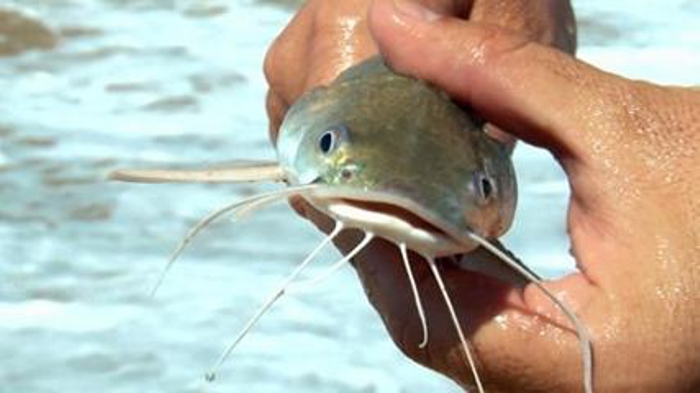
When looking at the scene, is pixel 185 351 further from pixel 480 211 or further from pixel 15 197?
pixel 480 211

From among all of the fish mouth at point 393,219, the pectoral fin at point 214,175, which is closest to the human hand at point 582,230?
the pectoral fin at point 214,175

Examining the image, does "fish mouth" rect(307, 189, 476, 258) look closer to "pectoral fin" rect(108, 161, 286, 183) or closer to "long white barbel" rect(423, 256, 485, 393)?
"long white barbel" rect(423, 256, 485, 393)

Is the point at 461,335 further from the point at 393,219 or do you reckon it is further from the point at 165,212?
the point at 165,212

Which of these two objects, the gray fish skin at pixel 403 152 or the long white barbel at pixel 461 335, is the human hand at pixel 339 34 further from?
the long white barbel at pixel 461 335

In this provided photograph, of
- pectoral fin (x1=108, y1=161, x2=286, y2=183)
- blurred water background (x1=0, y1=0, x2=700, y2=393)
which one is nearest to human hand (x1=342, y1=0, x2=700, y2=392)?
pectoral fin (x1=108, y1=161, x2=286, y2=183)

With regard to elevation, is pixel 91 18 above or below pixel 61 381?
below

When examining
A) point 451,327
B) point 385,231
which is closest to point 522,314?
point 451,327
